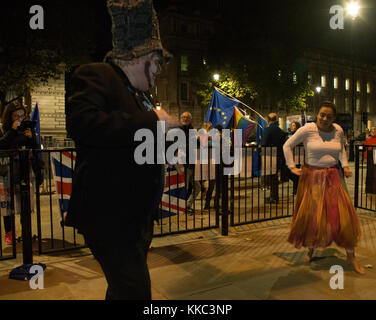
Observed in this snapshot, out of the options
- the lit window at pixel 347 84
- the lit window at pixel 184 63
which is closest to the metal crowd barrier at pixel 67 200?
the lit window at pixel 184 63

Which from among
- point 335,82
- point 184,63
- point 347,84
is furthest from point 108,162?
point 347,84

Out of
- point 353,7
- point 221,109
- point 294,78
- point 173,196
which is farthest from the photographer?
point 294,78

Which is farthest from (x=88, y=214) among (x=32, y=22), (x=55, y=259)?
(x=32, y=22)

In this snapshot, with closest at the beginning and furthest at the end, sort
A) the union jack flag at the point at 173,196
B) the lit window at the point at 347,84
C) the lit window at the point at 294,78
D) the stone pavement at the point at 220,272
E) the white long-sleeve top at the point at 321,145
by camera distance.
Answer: the stone pavement at the point at 220,272 → the white long-sleeve top at the point at 321,145 → the union jack flag at the point at 173,196 → the lit window at the point at 294,78 → the lit window at the point at 347,84

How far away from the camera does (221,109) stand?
10141mm

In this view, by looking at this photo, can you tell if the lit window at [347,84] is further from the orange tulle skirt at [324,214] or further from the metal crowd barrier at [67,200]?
the orange tulle skirt at [324,214]

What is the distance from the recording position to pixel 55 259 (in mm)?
4492

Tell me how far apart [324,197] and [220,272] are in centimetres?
148

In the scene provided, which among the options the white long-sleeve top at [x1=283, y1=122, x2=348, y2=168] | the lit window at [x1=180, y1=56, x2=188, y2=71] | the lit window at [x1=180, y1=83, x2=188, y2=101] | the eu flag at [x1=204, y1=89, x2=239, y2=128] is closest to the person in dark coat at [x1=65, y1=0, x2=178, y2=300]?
the white long-sleeve top at [x1=283, y1=122, x2=348, y2=168]

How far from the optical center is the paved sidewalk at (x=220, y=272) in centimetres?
343

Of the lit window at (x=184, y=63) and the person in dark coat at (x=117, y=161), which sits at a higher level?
the lit window at (x=184, y=63)

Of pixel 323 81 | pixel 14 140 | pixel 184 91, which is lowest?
pixel 14 140

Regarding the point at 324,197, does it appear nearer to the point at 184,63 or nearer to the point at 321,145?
the point at 321,145

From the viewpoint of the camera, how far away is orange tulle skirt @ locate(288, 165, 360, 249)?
402cm
